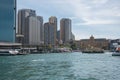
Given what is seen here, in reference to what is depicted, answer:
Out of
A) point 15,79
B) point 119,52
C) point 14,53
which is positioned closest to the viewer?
point 15,79

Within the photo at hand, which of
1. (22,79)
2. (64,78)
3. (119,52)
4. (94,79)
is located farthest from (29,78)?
(119,52)

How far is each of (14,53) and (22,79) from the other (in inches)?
6316

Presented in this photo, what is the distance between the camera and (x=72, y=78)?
140 ft

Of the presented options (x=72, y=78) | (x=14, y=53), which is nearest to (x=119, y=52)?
(x=14, y=53)

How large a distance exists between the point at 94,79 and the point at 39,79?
7.22 meters

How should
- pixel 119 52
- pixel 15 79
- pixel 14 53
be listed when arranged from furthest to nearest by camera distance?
pixel 14 53 < pixel 119 52 < pixel 15 79

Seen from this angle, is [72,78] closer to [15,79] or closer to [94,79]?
[94,79]

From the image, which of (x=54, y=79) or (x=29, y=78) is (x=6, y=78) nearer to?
(x=29, y=78)

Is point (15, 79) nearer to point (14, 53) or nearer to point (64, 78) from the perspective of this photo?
point (64, 78)

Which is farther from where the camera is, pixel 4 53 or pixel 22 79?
pixel 4 53

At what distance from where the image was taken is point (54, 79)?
4128 cm

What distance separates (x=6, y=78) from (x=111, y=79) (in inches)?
549

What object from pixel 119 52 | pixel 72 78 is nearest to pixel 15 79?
pixel 72 78

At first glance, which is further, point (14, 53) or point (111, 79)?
point (14, 53)
